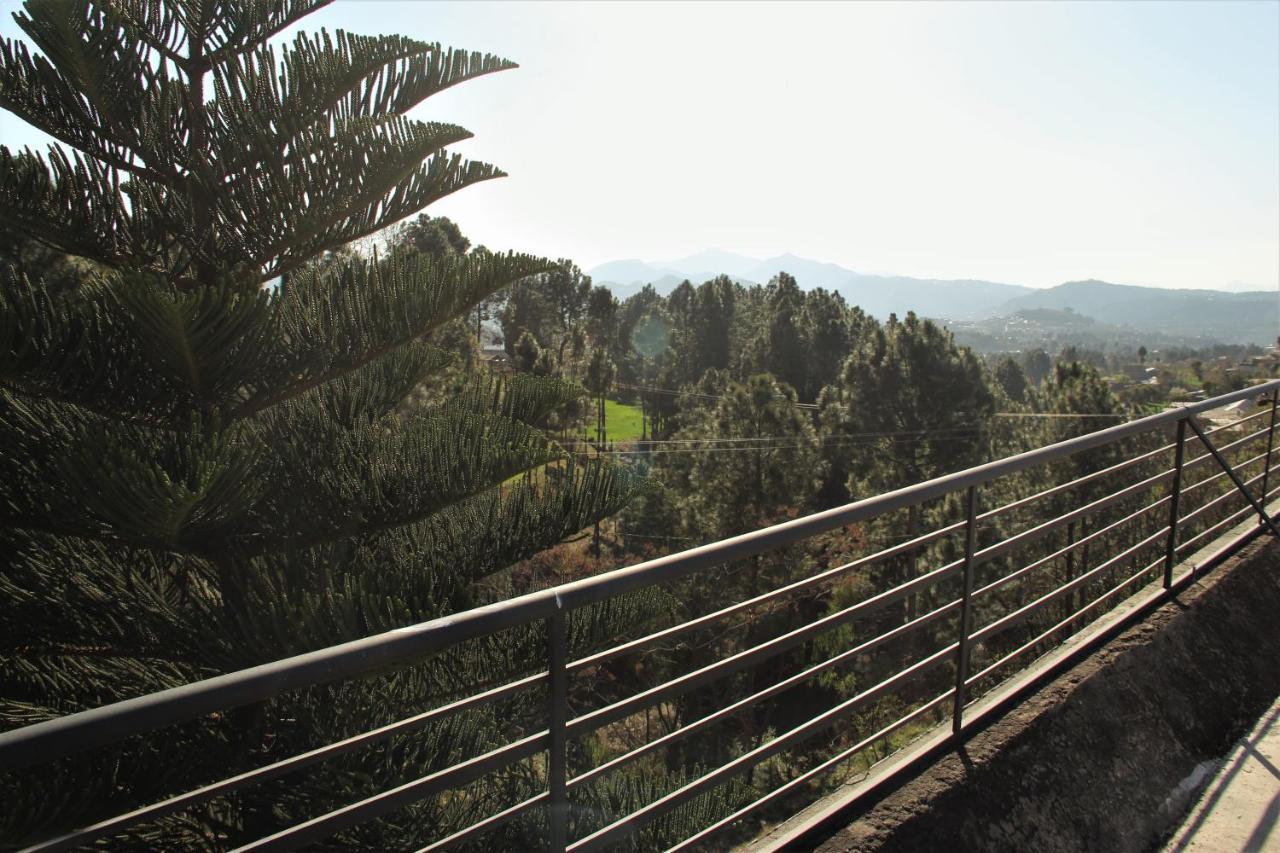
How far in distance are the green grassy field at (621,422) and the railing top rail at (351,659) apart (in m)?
43.3

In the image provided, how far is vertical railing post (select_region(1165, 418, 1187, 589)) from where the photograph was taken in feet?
10.3

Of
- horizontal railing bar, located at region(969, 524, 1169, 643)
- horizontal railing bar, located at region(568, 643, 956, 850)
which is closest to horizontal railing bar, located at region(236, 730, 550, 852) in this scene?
horizontal railing bar, located at region(568, 643, 956, 850)

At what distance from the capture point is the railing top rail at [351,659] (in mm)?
856

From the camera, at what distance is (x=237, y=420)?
11.1ft

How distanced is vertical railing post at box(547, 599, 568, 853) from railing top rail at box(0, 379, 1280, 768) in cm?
8

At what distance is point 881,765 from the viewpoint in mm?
2178

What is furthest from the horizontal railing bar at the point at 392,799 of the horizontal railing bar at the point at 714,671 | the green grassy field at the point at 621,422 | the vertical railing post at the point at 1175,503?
the green grassy field at the point at 621,422

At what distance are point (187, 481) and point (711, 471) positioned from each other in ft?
71.6

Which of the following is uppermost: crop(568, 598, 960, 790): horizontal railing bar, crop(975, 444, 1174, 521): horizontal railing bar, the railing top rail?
the railing top rail

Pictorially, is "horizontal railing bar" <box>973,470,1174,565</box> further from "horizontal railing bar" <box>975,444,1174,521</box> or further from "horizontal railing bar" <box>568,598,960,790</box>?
"horizontal railing bar" <box>568,598,960,790</box>

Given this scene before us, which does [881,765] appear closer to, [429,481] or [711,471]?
[429,481]

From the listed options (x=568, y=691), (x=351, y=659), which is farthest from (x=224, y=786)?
(x=568, y=691)

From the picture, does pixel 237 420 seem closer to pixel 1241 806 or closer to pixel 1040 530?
pixel 1040 530

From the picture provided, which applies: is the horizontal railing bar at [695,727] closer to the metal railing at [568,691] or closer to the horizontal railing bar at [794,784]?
the metal railing at [568,691]
